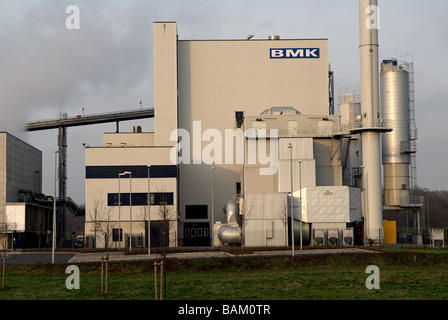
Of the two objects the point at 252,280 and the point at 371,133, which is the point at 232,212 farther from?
the point at 252,280

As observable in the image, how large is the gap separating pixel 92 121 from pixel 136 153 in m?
23.4

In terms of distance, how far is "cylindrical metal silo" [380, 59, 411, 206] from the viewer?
84.4 metres

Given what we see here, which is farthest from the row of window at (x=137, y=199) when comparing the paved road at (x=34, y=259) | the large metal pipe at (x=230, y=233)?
the paved road at (x=34, y=259)

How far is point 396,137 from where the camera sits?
84562 mm

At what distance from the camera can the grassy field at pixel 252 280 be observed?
28.4 metres

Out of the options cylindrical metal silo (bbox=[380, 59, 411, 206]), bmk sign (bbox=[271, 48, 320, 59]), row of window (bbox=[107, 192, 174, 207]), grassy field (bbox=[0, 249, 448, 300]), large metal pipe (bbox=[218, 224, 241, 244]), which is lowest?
grassy field (bbox=[0, 249, 448, 300])

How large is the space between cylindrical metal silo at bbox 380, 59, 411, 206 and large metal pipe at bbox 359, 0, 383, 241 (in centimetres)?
865

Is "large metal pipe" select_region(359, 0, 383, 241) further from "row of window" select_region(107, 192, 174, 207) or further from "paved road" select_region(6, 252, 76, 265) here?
"paved road" select_region(6, 252, 76, 265)

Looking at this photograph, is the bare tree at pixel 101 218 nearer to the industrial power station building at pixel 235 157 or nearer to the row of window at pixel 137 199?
the industrial power station building at pixel 235 157

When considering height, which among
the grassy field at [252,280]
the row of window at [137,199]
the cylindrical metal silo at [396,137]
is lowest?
the grassy field at [252,280]

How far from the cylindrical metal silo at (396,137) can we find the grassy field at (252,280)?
3588 centimetres

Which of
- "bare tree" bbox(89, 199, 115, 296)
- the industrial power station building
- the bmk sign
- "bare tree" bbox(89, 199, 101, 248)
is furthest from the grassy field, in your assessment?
the bmk sign
